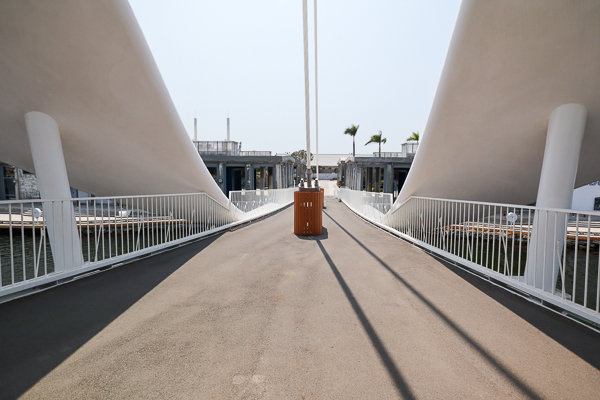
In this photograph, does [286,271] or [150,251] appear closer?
[286,271]

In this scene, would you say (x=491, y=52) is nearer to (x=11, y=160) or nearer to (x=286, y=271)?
(x=286, y=271)

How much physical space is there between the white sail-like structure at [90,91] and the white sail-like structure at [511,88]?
16.4 feet

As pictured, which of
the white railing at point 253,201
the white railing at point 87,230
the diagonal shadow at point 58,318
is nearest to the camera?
the diagonal shadow at point 58,318

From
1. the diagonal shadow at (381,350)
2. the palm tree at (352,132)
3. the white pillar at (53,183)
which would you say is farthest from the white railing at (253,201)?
the palm tree at (352,132)

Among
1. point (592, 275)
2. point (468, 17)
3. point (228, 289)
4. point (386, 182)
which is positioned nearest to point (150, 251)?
point (228, 289)

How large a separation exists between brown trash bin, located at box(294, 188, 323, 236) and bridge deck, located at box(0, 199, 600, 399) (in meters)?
3.61

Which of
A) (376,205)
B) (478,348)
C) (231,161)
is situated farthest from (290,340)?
(231,161)

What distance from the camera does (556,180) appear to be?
403cm

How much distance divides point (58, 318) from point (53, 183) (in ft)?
9.25

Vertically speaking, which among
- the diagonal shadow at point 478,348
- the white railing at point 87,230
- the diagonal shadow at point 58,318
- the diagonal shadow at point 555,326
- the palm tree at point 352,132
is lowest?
the diagonal shadow at point 478,348

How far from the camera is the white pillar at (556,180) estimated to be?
3.83 meters

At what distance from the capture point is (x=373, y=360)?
2400mm

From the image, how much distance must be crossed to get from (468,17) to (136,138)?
20.7 ft

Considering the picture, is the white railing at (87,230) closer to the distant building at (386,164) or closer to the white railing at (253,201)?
the white railing at (253,201)
